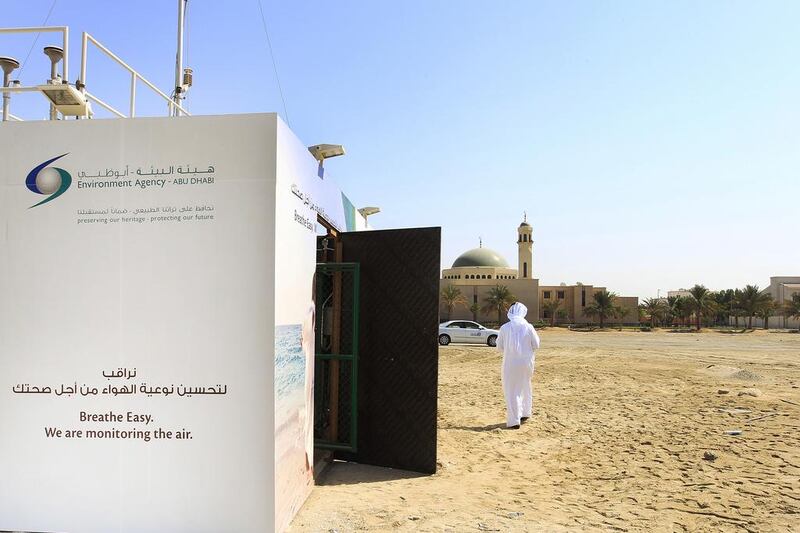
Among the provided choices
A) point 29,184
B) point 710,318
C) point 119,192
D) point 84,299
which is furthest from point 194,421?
point 710,318

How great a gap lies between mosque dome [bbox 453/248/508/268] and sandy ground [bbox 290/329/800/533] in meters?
57.7

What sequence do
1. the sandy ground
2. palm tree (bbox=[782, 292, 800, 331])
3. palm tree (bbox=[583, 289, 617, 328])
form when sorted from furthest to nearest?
palm tree (bbox=[583, 289, 617, 328]) < palm tree (bbox=[782, 292, 800, 331]) < the sandy ground

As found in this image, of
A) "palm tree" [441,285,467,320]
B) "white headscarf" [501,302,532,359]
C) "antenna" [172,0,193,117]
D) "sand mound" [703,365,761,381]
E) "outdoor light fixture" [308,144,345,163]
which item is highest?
"antenna" [172,0,193,117]

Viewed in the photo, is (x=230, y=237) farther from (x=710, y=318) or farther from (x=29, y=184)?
(x=710, y=318)

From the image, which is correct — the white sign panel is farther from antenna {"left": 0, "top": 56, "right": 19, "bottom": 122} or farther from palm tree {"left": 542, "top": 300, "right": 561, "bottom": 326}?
palm tree {"left": 542, "top": 300, "right": 561, "bottom": 326}

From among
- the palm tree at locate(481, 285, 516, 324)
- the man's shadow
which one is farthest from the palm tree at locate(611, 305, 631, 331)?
the man's shadow

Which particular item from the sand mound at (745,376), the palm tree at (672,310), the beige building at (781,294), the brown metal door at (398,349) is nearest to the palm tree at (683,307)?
the palm tree at (672,310)

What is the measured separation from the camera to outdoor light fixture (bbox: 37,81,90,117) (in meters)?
4.64

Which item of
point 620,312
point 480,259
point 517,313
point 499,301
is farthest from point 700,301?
point 517,313

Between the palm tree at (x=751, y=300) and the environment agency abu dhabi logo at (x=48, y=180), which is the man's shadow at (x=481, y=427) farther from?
the palm tree at (x=751, y=300)

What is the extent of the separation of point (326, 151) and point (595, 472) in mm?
4426

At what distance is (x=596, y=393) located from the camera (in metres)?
11.7

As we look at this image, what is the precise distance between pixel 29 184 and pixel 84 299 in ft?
3.24

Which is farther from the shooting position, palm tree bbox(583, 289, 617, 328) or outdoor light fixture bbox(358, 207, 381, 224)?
palm tree bbox(583, 289, 617, 328)
